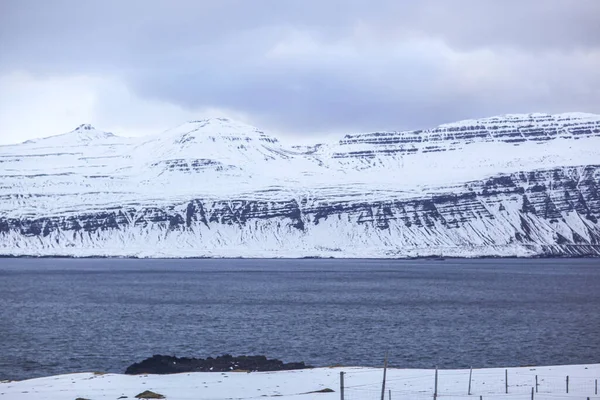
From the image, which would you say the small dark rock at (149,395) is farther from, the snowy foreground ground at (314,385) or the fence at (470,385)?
the fence at (470,385)

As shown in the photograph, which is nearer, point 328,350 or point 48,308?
point 328,350

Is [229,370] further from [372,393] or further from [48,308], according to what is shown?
[48,308]

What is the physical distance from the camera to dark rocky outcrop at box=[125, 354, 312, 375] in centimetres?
5719

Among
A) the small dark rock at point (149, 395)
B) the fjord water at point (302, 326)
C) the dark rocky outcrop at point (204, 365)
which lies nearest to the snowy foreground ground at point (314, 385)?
the small dark rock at point (149, 395)

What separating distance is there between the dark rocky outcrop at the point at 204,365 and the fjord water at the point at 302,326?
9.68 meters

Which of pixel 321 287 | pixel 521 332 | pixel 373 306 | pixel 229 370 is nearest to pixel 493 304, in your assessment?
pixel 373 306

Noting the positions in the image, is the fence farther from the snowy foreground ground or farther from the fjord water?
the fjord water

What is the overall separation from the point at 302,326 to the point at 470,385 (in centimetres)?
4901

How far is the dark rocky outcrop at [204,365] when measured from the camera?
57.2 meters

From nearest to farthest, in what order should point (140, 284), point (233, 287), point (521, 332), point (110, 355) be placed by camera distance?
point (110, 355) < point (521, 332) < point (233, 287) < point (140, 284)

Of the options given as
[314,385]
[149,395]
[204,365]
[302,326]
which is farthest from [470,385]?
[302,326]

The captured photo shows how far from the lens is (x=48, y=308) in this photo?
12150 cm

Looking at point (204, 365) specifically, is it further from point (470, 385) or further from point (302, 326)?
point (302, 326)

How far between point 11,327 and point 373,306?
162 ft
